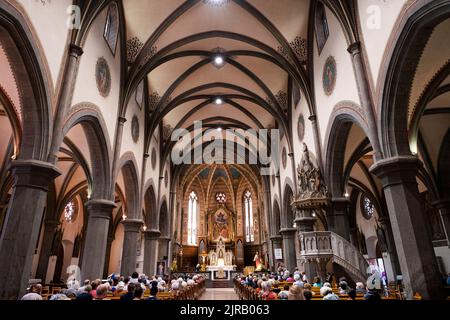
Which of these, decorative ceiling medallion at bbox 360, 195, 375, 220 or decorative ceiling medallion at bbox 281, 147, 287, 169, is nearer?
decorative ceiling medallion at bbox 281, 147, 287, 169

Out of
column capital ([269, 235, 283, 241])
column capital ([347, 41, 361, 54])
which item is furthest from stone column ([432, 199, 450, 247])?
column capital ([269, 235, 283, 241])

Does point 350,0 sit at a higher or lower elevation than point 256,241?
higher

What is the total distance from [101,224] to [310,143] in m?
9.76

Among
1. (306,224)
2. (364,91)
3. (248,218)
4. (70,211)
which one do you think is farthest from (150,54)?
(248,218)

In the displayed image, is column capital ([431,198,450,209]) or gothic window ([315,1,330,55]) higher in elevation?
gothic window ([315,1,330,55])

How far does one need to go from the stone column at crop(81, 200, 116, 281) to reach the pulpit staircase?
24.4 feet

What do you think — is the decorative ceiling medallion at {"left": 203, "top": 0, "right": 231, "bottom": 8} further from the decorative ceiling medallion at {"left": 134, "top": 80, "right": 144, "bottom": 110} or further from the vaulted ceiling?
the decorative ceiling medallion at {"left": 134, "top": 80, "right": 144, "bottom": 110}

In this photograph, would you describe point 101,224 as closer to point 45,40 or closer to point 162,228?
point 45,40

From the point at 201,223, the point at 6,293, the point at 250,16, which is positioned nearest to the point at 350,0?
the point at 250,16

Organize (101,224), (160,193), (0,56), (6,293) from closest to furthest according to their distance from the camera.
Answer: (6,293)
(0,56)
(101,224)
(160,193)

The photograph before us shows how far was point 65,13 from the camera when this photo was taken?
8.38 metres

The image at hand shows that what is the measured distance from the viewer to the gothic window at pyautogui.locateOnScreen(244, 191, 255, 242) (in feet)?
112

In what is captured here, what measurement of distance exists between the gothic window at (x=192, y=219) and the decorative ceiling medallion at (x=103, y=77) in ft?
81.5
